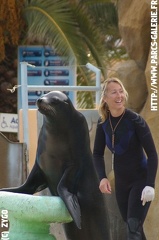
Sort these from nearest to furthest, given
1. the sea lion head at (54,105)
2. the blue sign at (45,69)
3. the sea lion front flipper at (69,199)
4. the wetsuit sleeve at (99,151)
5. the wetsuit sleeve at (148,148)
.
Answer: the sea lion front flipper at (69,199) < the sea lion head at (54,105) < the wetsuit sleeve at (148,148) < the wetsuit sleeve at (99,151) < the blue sign at (45,69)

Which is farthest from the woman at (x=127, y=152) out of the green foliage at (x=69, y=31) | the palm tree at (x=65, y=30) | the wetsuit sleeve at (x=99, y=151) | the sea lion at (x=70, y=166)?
the palm tree at (x=65, y=30)

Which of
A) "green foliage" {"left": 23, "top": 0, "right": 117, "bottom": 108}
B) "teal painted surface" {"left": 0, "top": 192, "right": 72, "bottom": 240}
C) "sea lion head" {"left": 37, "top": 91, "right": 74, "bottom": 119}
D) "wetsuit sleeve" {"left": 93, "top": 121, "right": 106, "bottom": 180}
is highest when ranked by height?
"green foliage" {"left": 23, "top": 0, "right": 117, "bottom": 108}

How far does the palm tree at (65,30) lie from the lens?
9016mm

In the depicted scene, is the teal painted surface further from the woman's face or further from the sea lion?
the woman's face

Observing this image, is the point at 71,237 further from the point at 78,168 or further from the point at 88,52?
the point at 88,52

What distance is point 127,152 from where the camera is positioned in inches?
129

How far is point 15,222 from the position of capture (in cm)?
252

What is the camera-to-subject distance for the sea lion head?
8.97ft

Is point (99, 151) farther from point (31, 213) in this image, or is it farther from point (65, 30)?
point (65, 30)

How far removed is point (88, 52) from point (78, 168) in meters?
7.04

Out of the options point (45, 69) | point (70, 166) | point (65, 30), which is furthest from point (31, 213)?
point (45, 69)

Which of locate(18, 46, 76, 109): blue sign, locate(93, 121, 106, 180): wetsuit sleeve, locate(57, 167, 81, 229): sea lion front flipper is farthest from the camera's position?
locate(18, 46, 76, 109): blue sign

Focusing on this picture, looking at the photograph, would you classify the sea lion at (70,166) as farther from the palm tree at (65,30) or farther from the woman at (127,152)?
the palm tree at (65,30)

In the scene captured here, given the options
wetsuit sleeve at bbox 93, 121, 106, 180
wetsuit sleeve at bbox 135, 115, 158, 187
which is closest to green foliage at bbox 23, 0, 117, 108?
wetsuit sleeve at bbox 93, 121, 106, 180
